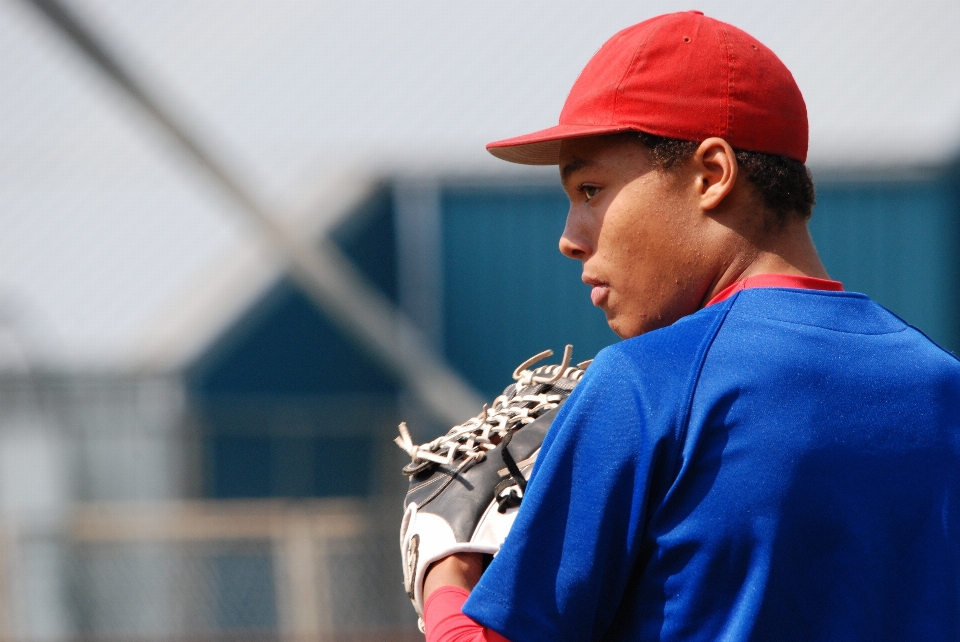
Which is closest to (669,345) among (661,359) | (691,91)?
(661,359)

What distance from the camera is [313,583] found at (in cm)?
883

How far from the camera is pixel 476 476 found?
160 centimetres

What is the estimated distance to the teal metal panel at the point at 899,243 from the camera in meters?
12.3

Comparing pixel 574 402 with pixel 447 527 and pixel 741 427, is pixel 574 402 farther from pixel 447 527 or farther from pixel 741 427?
pixel 447 527

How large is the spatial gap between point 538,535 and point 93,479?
9005 millimetres

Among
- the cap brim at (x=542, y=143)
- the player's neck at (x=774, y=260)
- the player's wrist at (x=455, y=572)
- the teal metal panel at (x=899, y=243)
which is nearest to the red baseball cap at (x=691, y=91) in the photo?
the cap brim at (x=542, y=143)

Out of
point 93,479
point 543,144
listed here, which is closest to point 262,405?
point 93,479

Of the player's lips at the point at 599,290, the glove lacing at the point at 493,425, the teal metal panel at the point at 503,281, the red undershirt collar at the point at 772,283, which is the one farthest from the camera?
the teal metal panel at the point at 503,281

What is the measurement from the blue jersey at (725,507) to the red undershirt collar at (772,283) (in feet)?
0.27

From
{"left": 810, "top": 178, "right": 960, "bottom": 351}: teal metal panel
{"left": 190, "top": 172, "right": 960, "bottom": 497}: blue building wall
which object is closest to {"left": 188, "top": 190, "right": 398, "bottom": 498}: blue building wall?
{"left": 190, "top": 172, "right": 960, "bottom": 497}: blue building wall

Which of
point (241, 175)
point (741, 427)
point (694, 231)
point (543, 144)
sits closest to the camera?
point (741, 427)

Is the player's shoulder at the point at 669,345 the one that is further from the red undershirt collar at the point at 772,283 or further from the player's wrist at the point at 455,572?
the player's wrist at the point at 455,572

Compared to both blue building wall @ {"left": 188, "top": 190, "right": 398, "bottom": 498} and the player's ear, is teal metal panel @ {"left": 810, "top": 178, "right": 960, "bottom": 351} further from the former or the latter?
the player's ear

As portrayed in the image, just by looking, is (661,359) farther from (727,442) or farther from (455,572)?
(455,572)
